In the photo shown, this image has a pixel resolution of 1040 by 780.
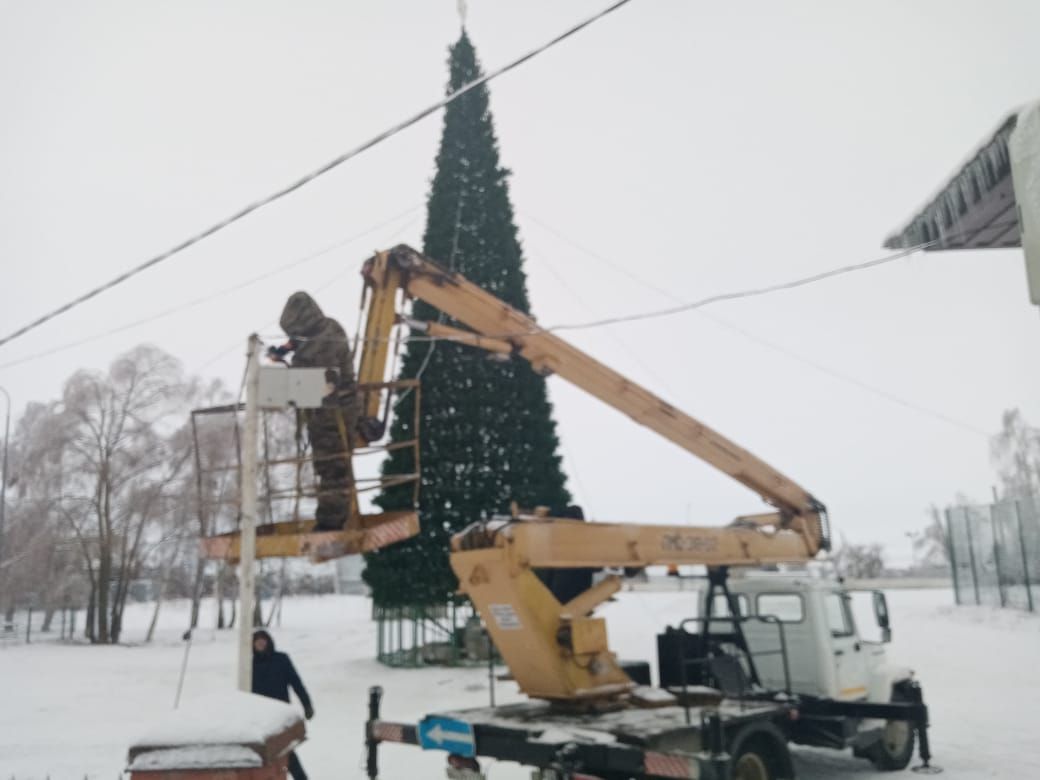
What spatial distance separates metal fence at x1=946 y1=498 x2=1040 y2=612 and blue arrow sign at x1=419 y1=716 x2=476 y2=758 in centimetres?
2239

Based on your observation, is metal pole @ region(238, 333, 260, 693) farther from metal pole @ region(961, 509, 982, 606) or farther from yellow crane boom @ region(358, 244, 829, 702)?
metal pole @ region(961, 509, 982, 606)

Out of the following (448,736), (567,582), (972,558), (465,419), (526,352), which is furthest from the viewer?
(972,558)

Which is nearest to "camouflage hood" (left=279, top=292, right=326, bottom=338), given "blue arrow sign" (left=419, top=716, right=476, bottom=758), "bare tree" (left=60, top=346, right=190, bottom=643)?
"blue arrow sign" (left=419, top=716, right=476, bottom=758)

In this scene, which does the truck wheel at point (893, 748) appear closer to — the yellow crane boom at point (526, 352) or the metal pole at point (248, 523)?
the yellow crane boom at point (526, 352)

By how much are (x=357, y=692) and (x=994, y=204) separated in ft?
49.3

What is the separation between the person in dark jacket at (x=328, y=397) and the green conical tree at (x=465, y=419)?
1060 cm

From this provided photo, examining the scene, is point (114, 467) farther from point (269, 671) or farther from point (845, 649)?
point (845, 649)

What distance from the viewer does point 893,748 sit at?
988cm

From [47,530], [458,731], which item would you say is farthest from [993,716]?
[47,530]

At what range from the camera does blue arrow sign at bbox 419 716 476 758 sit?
23.9ft

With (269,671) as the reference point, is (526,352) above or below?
above

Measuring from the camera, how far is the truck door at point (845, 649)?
9.82 meters

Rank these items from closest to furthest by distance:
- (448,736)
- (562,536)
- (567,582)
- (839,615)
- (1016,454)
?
1. (448,736)
2. (562,536)
3. (567,582)
4. (839,615)
5. (1016,454)

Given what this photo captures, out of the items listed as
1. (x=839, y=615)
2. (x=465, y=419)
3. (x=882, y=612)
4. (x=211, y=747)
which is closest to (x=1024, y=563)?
(x=465, y=419)
